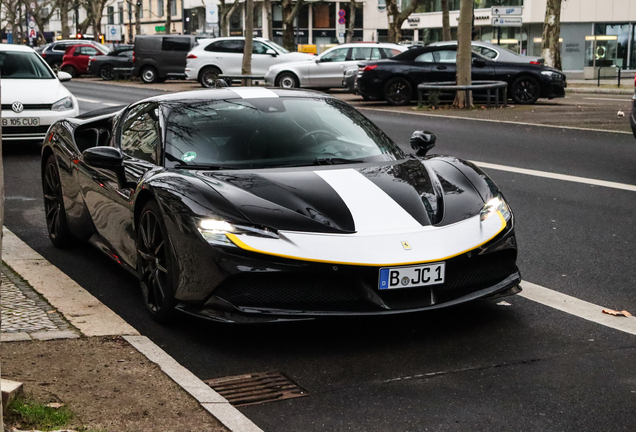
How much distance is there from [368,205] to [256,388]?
116 centimetres

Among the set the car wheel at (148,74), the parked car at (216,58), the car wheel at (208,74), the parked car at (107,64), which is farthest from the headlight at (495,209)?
the parked car at (107,64)

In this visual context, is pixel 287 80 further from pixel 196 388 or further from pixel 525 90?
pixel 196 388

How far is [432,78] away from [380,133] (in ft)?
56.3

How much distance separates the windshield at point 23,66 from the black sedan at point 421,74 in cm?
967

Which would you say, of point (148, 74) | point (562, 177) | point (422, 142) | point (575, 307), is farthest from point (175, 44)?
point (575, 307)

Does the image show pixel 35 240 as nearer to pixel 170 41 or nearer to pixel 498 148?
pixel 498 148

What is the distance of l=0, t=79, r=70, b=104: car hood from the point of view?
13.7 meters

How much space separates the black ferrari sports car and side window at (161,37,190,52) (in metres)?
32.8

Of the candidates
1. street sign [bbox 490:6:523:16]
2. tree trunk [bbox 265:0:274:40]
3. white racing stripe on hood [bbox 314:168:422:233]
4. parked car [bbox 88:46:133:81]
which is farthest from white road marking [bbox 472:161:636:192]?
tree trunk [bbox 265:0:274:40]

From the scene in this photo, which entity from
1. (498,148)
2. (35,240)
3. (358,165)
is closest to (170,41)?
(498,148)

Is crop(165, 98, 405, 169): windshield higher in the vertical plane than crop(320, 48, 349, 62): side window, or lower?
lower

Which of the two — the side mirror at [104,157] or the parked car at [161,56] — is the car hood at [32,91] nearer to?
the side mirror at [104,157]

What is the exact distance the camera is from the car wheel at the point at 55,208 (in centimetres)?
729

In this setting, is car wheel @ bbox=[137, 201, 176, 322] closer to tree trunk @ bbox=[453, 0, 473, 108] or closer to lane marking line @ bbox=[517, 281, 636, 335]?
lane marking line @ bbox=[517, 281, 636, 335]
